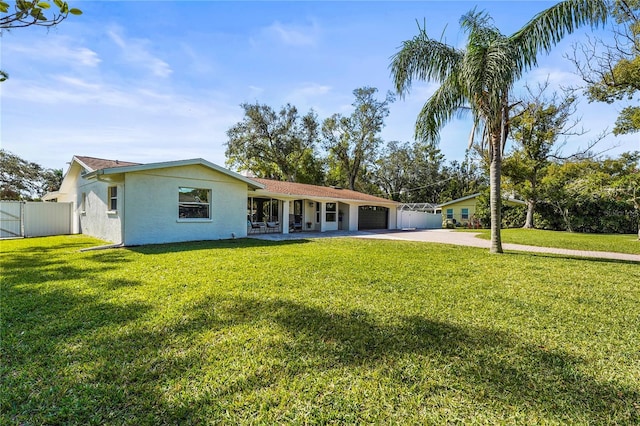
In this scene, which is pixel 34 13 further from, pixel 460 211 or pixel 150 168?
pixel 460 211

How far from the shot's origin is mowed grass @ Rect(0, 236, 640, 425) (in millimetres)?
2260

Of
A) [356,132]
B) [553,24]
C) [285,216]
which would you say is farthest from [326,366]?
[356,132]

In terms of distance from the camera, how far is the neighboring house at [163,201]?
427 inches

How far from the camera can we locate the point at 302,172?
1433 inches

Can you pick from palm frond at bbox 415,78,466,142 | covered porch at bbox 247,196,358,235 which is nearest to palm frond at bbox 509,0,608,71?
palm frond at bbox 415,78,466,142

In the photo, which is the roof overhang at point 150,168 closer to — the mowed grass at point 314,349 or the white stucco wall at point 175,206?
the white stucco wall at point 175,206

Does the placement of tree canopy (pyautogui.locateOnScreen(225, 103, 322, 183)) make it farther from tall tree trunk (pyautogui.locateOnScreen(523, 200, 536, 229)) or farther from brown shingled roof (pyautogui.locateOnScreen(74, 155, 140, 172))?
tall tree trunk (pyautogui.locateOnScreen(523, 200, 536, 229))

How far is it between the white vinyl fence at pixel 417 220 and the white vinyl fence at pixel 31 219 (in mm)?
23870

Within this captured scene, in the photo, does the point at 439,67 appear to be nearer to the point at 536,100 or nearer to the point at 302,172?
the point at 536,100

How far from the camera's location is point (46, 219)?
601 inches

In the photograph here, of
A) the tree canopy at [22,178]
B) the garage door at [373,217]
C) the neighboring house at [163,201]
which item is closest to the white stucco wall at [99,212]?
the neighboring house at [163,201]

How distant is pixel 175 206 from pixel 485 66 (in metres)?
11.7

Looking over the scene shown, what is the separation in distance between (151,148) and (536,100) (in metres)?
28.0

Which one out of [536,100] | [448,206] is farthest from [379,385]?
[448,206]
